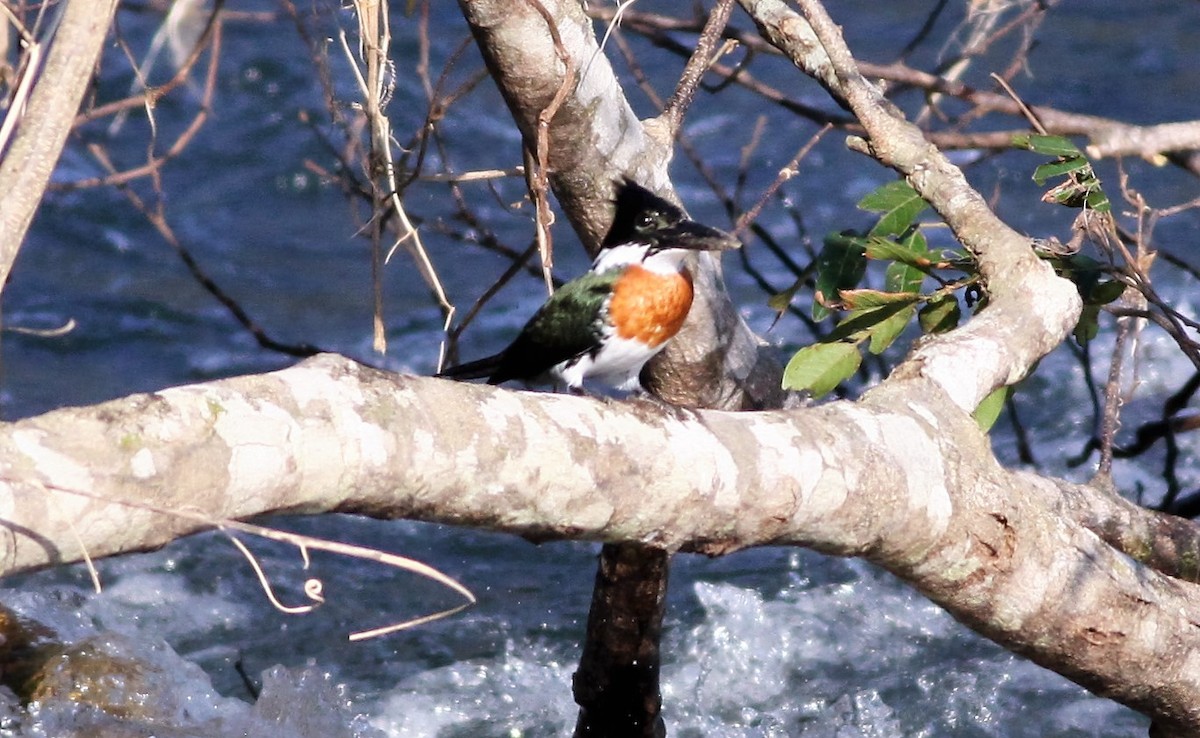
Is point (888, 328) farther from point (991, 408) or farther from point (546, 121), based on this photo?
point (546, 121)

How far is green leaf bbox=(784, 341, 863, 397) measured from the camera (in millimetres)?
3021

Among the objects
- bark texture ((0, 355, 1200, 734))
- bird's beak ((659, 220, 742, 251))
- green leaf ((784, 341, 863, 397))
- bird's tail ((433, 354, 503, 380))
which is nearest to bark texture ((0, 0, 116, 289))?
bark texture ((0, 355, 1200, 734))

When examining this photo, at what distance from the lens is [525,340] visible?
3.75 m

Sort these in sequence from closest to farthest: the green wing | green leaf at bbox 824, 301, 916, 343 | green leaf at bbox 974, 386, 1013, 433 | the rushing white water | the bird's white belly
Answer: green leaf at bbox 974, 386, 1013, 433, green leaf at bbox 824, 301, 916, 343, the bird's white belly, the green wing, the rushing white water

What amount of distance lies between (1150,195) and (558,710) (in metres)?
5.17

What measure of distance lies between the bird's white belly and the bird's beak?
0.82ft

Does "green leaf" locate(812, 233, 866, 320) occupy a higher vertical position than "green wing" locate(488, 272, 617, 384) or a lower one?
higher

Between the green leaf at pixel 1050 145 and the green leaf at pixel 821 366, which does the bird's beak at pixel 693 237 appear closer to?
the green leaf at pixel 821 366

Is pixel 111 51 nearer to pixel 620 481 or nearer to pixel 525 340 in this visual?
pixel 525 340

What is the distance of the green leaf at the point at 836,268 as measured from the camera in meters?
3.35

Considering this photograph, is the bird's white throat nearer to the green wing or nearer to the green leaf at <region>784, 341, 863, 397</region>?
the green wing

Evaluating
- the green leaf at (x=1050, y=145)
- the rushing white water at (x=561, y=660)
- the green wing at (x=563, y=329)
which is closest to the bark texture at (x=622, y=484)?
the green leaf at (x=1050, y=145)

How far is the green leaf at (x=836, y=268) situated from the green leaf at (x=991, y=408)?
0.49 m

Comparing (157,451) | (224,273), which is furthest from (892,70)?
(224,273)
